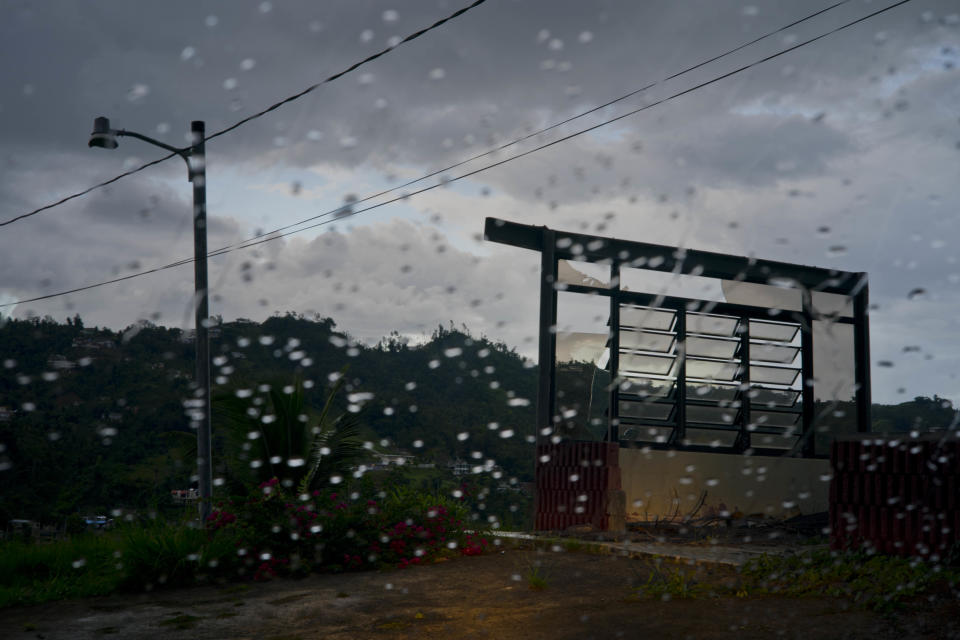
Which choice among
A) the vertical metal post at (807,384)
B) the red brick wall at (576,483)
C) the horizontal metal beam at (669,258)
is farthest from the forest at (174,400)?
the red brick wall at (576,483)

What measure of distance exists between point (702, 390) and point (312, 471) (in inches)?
264

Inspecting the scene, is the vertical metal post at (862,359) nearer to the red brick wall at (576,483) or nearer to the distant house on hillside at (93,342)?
the red brick wall at (576,483)

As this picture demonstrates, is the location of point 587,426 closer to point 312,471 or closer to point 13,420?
point 312,471

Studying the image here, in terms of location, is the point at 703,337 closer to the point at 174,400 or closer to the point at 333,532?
the point at 333,532

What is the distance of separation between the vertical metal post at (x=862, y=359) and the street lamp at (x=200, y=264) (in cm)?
1128

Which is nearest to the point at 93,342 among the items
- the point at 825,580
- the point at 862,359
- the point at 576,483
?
the point at 576,483

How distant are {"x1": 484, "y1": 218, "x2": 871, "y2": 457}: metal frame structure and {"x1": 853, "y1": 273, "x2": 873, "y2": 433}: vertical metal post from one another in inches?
0.7

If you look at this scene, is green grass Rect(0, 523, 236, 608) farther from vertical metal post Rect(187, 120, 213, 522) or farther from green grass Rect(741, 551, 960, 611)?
green grass Rect(741, 551, 960, 611)

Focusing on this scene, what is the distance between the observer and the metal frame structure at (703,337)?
12234mm

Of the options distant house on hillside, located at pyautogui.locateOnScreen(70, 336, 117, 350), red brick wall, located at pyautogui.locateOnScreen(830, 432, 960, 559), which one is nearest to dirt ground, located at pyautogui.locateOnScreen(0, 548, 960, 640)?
red brick wall, located at pyautogui.locateOnScreen(830, 432, 960, 559)

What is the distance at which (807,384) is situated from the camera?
13.9m

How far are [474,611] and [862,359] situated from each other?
10.7 metres

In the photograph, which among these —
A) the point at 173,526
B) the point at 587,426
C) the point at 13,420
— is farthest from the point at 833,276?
the point at 13,420

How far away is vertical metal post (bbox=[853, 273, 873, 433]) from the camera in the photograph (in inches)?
558
